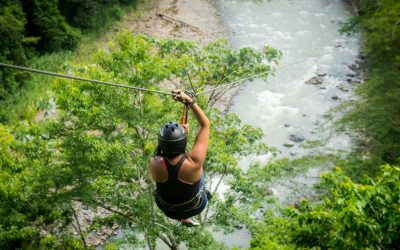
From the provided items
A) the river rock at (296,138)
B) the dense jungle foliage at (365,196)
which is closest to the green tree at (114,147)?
the dense jungle foliage at (365,196)

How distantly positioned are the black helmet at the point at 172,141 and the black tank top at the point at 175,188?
0.09m

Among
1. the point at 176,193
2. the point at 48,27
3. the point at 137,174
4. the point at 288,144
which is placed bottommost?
the point at 288,144

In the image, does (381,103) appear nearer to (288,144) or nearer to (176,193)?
(288,144)

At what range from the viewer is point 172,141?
11.9ft

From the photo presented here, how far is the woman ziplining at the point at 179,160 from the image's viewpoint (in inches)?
145

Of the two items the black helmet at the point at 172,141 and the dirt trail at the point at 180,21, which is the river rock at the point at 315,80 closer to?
the dirt trail at the point at 180,21

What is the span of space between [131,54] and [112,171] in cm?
195

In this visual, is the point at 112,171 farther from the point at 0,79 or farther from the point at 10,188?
the point at 0,79

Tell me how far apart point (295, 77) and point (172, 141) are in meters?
14.1

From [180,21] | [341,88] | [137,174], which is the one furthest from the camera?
[180,21]

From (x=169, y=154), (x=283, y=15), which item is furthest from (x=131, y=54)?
(x=283, y=15)

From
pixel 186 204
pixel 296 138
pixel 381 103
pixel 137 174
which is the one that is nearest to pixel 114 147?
pixel 137 174

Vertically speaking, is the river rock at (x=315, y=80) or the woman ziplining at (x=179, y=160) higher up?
the woman ziplining at (x=179, y=160)

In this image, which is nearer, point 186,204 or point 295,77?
point 186,204
